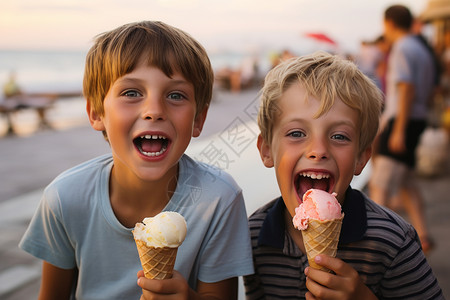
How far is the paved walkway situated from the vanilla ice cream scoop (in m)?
0.58

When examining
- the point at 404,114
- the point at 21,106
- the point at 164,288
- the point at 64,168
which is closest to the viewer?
the point at 164,288

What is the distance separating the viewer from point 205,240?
173cm

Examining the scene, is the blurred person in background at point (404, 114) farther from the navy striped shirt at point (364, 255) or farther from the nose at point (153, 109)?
the nose at point (153, 109)

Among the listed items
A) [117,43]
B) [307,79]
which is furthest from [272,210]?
[117,43]

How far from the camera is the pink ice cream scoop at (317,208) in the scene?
1.48 metres

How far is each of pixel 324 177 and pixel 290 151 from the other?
151 mm

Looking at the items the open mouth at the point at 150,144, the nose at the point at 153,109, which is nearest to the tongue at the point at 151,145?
the open mouth at the point at 150,144

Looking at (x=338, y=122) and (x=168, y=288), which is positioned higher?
(x=338, y=122)

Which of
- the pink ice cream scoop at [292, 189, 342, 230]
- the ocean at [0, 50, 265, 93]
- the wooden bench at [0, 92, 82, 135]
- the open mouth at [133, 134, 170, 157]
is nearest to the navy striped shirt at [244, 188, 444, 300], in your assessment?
the pink ice cream scoop at [292, 189, 342, 230]

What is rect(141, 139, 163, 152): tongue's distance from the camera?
5.30 feet

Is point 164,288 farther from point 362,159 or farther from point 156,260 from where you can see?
point 362,159

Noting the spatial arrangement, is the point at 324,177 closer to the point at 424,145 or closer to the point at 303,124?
the point at 303,124

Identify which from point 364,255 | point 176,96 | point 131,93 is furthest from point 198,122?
point 364,255

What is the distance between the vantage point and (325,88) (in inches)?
64.9
